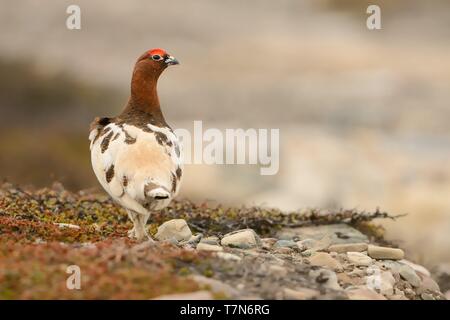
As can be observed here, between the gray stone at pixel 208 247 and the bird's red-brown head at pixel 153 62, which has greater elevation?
the bird's red-brown head at pixel 153 62

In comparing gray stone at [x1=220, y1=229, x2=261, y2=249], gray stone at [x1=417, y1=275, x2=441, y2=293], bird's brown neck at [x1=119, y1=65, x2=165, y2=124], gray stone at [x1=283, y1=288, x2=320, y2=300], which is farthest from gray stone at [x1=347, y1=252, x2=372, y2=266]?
bird's brown neck at [x1=119, y1=65, x2=165, y2=124]

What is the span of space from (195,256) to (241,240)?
5.86ft

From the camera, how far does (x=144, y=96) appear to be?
989cm

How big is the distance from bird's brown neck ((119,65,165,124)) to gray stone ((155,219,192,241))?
1270mm

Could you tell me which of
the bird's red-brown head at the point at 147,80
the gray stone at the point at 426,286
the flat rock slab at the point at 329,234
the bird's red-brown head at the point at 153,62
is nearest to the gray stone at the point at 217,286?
the gray stone at the point at 426,286

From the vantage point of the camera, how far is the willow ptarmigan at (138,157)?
27.7ft

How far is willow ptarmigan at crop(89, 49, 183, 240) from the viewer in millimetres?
8438

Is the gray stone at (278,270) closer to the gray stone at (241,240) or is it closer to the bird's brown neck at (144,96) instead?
the gray stone at (241,240)

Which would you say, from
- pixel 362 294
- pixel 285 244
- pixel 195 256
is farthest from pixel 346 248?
pixel 195 256

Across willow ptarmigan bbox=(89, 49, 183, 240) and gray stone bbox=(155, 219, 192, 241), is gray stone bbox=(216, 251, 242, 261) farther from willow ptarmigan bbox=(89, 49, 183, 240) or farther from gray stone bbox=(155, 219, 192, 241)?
gray stone bbox=(155, 219, 192, 241)

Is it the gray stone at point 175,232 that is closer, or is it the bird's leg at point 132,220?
the bird's leg at point 132,220

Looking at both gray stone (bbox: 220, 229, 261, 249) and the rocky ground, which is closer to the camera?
the rocky ground
